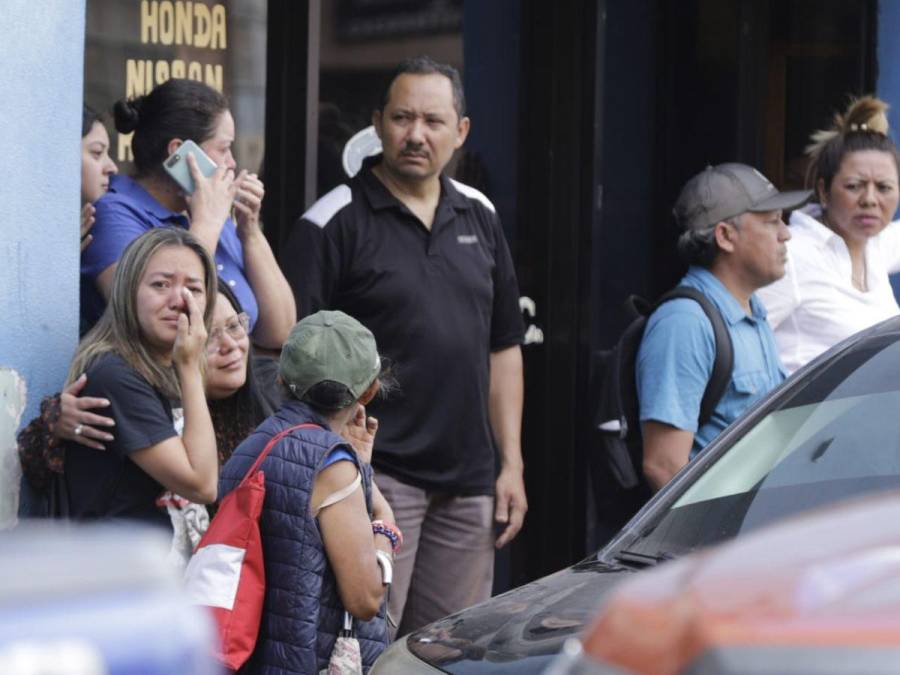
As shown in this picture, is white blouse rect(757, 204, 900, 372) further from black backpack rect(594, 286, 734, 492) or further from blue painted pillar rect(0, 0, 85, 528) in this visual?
blue painted pillar rect(0, 0, 85, 528)

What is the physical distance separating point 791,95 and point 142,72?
3.32 m

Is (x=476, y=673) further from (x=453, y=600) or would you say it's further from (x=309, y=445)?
(x=453, y=600)

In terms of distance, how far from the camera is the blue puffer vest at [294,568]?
3477 mm

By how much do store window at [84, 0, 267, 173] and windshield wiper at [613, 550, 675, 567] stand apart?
2.84m

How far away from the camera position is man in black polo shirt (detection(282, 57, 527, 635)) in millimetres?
4965

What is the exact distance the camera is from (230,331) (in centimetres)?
412

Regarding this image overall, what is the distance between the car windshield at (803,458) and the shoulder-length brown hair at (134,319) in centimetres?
126

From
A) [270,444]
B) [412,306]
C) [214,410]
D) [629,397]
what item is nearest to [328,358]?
[270,444]

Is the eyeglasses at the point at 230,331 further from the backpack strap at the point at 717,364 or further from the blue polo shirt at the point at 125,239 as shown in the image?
the backpack strap at the point at 717,364

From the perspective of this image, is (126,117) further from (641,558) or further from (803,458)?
(803,458)

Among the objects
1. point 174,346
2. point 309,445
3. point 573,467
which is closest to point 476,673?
point 309,445

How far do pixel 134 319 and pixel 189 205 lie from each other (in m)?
0.67

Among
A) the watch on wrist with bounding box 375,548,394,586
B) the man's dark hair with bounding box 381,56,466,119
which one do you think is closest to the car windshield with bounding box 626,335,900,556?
the watch on wrist with bounding box 375,548,394,586

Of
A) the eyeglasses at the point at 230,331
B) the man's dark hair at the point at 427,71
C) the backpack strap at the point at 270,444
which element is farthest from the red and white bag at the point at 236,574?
the man's dark hair at the point at 427,71
